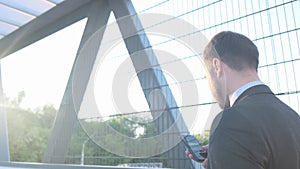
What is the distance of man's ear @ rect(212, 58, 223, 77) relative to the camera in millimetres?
725

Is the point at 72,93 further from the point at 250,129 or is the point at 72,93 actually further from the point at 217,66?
the point at 250,129

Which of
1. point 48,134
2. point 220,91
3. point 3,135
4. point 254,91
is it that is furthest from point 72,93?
point 254,91

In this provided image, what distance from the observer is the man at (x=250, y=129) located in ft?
1.68

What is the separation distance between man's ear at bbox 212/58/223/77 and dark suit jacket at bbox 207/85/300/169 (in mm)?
151

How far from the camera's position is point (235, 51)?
2.33ft

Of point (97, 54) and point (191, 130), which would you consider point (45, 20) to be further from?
point (191, 130)

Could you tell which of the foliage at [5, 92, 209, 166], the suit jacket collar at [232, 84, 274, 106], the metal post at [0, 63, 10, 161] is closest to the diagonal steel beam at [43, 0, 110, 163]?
the foliage at [5, 92, 209, 166]

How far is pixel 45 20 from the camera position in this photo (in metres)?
3.01

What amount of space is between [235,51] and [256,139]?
0.92 feet

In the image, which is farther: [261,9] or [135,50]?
[135,50]

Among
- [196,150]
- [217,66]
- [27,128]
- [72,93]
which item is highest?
[72,93]

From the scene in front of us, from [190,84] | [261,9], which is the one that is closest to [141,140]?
Answer: [190,84]

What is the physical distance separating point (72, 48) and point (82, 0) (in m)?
0.51

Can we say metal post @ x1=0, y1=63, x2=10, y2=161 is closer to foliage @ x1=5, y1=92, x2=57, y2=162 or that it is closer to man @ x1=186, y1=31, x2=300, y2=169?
foliage @ x1=5, y1=92, x2=57, y2=162
